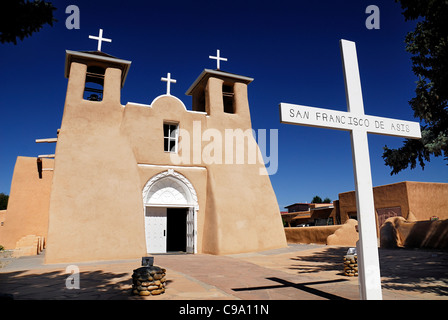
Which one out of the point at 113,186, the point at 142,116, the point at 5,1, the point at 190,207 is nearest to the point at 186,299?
the point at 5,1

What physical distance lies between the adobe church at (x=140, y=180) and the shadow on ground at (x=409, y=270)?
16.2ft

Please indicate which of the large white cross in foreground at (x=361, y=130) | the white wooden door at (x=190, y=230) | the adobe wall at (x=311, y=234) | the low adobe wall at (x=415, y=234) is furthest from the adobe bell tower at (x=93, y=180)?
the low adobe wall at (x=415, y=234)

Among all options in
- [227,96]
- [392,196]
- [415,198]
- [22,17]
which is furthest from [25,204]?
[415,198]

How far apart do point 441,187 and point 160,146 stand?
811 inches

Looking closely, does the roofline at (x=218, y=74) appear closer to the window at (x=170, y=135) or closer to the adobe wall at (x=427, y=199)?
the window at (x=170, y=135)

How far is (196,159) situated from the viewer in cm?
1518

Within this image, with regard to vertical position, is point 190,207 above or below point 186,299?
above

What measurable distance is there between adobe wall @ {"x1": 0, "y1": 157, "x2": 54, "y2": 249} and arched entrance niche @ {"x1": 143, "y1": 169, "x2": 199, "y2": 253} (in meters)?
8.35

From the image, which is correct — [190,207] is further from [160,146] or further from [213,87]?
[213,87]

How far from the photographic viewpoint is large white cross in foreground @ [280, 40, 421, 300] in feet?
14.6

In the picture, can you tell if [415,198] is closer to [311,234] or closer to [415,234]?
[311,234]

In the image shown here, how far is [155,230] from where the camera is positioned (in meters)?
14.4

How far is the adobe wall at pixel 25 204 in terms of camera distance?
691 inches

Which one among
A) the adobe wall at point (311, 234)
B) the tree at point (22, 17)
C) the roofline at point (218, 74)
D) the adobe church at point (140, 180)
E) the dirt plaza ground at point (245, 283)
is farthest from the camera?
the adobe wall at point (311, 234)
